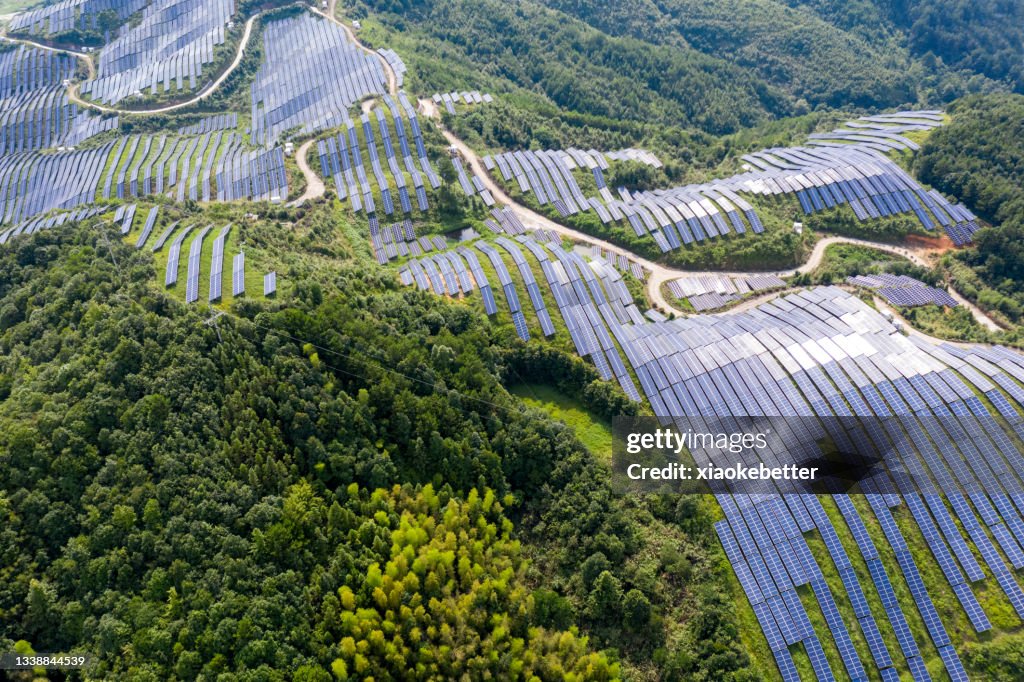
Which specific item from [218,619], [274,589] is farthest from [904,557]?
[218,619]

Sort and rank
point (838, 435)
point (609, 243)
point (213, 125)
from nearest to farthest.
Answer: point (838, 435)
point (609, 243)
point (213, 125)

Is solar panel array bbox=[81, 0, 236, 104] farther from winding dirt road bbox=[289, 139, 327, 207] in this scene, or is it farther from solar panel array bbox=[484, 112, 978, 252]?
solar panel array bbox=[484, 112, 978, 252]

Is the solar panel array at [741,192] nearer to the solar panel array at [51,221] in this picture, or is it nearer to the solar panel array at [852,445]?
the solar panel array at [852,445]

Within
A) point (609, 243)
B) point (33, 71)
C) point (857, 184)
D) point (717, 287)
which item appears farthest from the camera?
point (33, 71)

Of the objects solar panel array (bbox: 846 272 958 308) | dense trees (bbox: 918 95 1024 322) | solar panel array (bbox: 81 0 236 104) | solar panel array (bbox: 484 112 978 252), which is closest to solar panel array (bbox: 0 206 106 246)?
solar panel array (bbox: 81 0 236 104)

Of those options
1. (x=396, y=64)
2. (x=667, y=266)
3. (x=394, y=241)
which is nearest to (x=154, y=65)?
(x=396, y=64)

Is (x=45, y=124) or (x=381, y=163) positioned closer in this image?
(x=381, y=163)

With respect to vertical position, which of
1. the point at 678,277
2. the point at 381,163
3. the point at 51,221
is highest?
the point at 381,163

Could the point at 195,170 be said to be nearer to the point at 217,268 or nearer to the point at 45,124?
the point at 217,268
